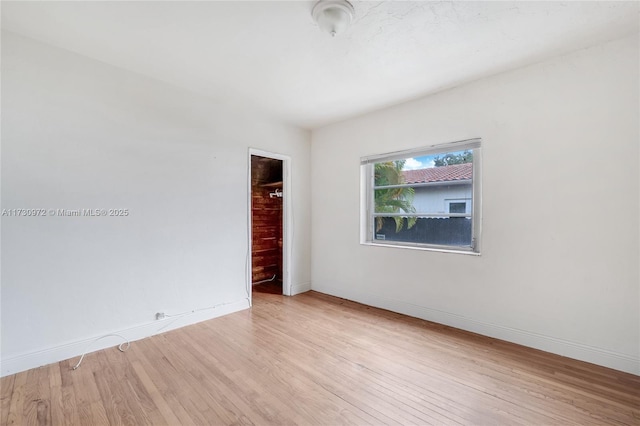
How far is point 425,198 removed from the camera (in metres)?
3.23

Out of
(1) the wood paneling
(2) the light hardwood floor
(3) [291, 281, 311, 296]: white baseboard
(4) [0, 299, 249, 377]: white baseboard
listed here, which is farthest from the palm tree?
(4) [0, 299, 249, 377]: white baseboard

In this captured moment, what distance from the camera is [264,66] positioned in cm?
248

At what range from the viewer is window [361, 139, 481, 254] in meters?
2.89

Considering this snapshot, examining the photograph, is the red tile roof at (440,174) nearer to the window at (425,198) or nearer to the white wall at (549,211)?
the window at (425,198)

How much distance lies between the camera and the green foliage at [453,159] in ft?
9.50

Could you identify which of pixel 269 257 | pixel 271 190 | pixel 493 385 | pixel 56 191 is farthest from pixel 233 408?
pixel 271 190

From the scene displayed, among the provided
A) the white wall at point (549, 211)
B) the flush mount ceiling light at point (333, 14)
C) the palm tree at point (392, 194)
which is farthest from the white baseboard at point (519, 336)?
the flush mount ceiling light at point (333, 14)

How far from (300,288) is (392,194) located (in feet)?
6.59

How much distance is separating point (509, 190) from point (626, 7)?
1.39 metres

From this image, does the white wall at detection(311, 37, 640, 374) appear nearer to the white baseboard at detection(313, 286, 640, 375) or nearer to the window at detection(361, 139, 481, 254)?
the white baseboard at detection(313, 286, 640, 375)

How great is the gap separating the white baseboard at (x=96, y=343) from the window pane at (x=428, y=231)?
2.21 metres

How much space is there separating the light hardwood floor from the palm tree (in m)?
1.40

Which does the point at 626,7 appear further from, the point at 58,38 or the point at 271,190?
the point at 271,190

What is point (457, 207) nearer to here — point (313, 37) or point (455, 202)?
point (455, 202)
